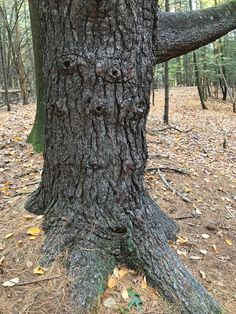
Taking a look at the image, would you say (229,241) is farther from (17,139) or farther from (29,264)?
(17,139)

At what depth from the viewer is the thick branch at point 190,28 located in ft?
9.97

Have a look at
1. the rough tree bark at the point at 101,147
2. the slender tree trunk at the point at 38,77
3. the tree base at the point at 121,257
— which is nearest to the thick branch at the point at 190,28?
the rough tree bark at the point at 101,147

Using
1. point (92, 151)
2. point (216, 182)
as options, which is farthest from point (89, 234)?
point (216, 182)

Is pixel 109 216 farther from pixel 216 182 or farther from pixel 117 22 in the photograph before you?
pixel 216 182

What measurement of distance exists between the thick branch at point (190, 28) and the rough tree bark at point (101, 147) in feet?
1.48

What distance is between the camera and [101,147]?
2557 mm

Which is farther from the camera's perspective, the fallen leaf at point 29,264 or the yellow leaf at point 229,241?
the yellow leaf at point 229,241

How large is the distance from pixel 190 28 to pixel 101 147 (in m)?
1.51

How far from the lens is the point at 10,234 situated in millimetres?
2971

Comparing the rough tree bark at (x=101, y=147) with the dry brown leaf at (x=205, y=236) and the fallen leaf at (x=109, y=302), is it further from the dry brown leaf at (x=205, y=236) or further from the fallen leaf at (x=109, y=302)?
the dry brown leaf at (x=205, y=236)

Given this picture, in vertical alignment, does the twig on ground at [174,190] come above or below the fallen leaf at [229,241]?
above

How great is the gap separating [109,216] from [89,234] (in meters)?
0.21

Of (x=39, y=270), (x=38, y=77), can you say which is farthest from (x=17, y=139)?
(x=39, y=270)

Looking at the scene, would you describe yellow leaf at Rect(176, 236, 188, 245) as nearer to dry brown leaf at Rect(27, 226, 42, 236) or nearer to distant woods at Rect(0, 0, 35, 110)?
dry brown leaf at Rect(27, 226, 42, 236)
